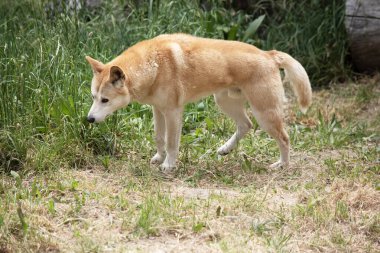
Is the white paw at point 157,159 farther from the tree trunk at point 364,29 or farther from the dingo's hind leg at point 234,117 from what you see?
the tree trunk at point 364,29

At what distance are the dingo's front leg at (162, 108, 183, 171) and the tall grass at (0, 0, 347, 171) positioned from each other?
548 millimetres

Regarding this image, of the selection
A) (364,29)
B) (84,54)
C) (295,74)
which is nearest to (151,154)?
(84,54)

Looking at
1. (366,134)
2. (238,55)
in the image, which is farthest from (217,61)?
(366,134)

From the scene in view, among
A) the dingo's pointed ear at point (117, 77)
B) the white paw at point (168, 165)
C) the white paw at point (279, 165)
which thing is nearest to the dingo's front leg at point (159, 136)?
the white paw at point (168, 165)

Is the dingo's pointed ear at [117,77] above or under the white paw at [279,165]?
above

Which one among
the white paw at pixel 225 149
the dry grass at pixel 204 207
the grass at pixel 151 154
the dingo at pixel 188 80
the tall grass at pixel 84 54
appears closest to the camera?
the dry grass at pixel 204 207

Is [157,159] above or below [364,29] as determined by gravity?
below

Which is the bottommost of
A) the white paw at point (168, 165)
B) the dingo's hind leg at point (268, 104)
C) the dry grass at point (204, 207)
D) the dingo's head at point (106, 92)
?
the white paw at point (168, 165)

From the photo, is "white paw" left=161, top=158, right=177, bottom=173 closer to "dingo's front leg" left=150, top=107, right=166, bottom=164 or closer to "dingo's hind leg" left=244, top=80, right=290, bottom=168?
"dingo's front leg" left=150, top=107, right=166, bottom=164

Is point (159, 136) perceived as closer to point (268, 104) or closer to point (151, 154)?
point (151, 154)

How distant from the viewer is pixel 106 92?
6.10m

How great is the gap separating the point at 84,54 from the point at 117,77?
178cm

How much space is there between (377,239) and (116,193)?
215 cm

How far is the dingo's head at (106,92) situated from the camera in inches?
239
